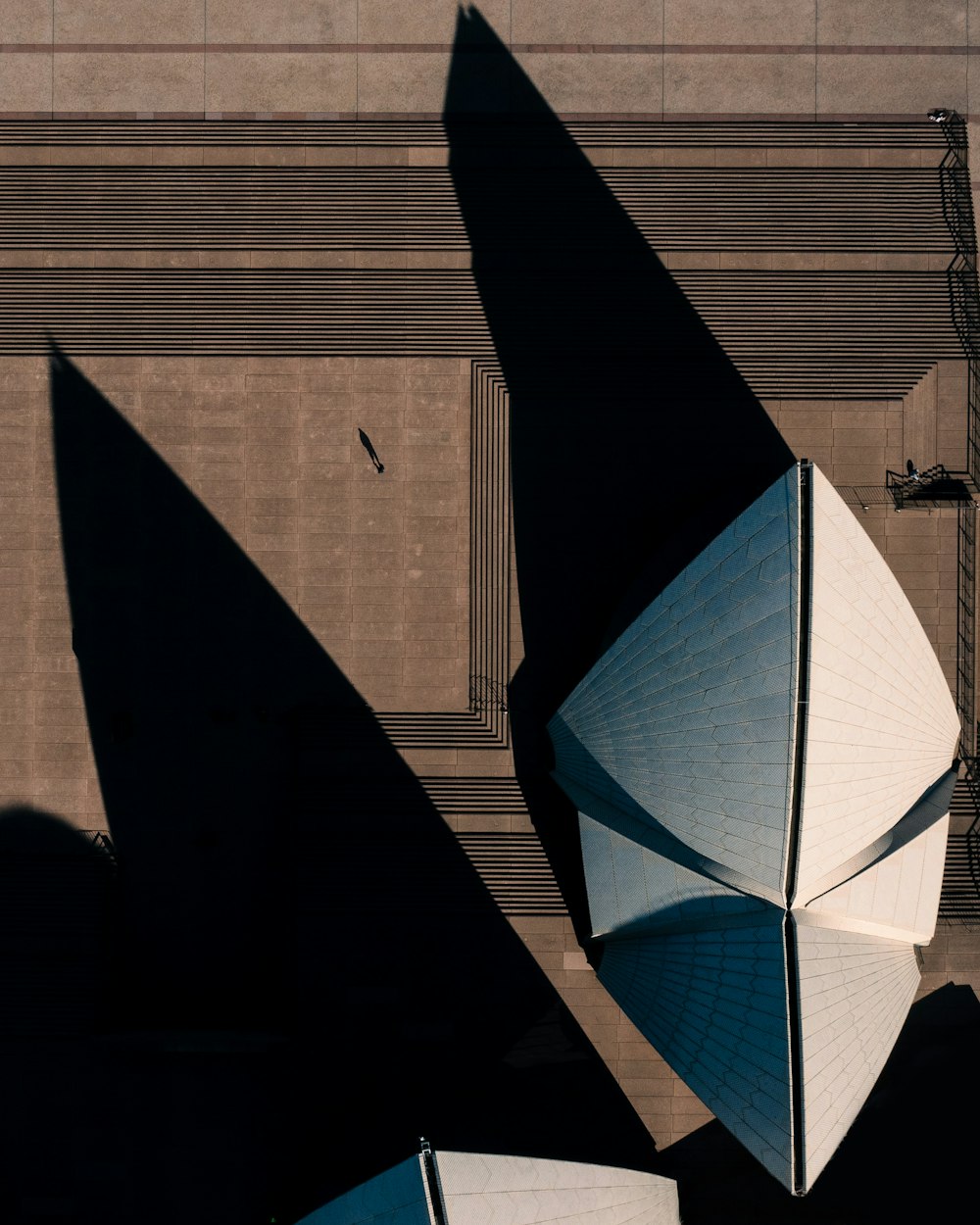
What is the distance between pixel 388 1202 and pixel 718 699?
8691 millimetres

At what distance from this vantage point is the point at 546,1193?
13797 millimetres

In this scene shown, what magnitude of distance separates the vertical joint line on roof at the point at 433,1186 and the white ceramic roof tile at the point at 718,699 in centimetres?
574

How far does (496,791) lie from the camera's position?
16656mm

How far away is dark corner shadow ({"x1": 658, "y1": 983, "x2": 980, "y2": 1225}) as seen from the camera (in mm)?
16328

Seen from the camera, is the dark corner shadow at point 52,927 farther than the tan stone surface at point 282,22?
No

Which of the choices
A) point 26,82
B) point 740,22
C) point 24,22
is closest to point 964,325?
point 740,22

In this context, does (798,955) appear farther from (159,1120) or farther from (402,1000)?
(159,1120)

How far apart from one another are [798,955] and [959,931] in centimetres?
684

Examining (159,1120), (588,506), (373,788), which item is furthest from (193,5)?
(159,1120)

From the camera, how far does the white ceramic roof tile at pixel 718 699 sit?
11.8 m

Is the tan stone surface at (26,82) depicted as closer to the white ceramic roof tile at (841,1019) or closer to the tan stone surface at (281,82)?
the tan stone surface at (281,82)

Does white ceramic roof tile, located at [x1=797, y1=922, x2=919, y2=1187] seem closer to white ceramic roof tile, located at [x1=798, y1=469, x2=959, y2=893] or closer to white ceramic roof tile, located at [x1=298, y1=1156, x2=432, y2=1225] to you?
white ceramic roof tile, located at [x1=798, y1=469, x2=959, y2=893]

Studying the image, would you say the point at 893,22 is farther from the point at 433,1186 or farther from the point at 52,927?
the point at 52,927

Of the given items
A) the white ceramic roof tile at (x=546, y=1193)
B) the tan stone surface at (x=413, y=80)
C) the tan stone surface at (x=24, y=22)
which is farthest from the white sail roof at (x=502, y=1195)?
the tan stone surface at (x=24, y=22)
